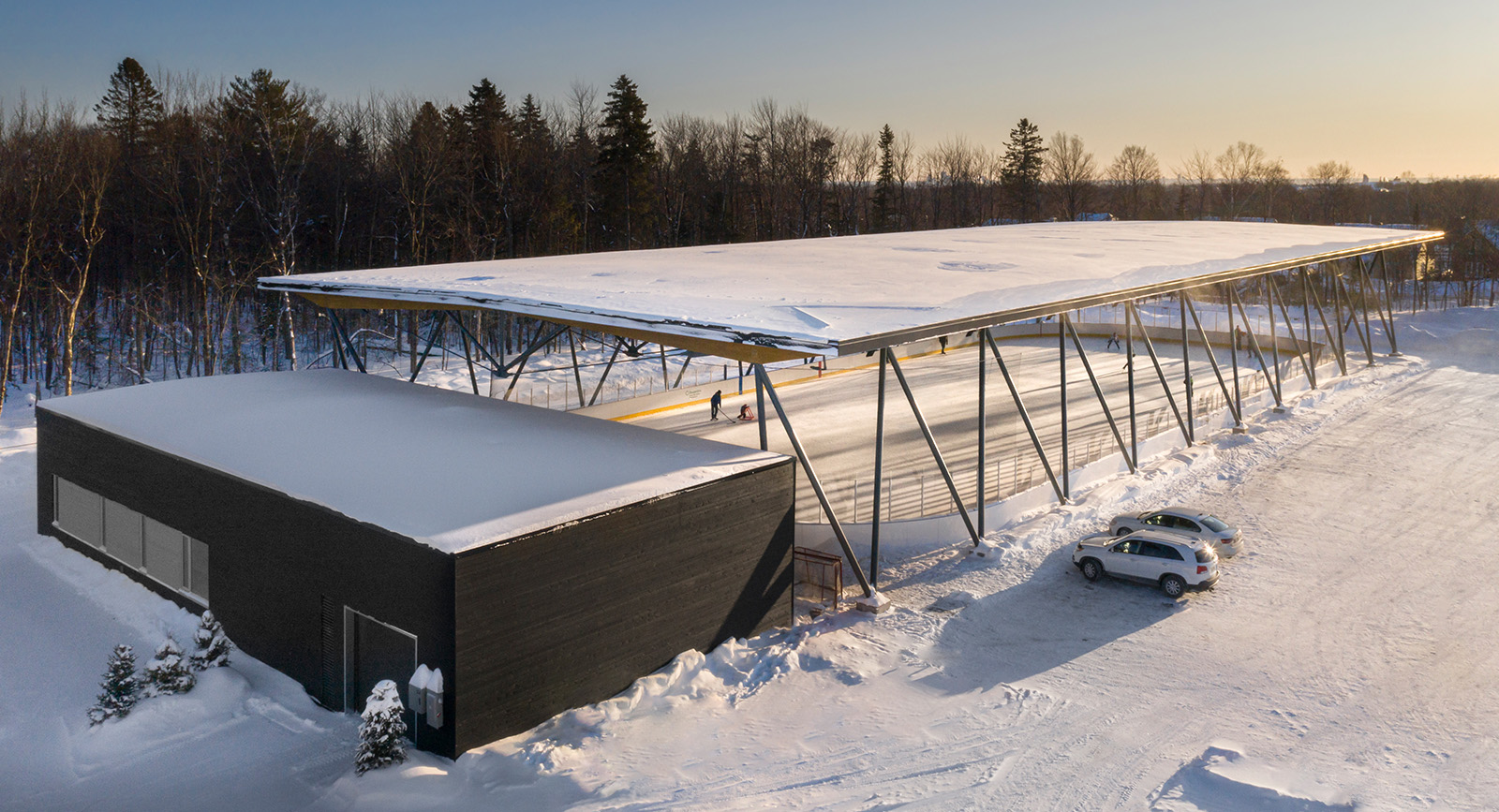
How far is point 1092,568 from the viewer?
1872 cm

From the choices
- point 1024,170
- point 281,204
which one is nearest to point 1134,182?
point 1024,170

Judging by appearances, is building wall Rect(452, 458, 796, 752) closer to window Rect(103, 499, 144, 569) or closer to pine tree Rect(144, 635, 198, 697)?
pine tree Rect(144, 635, 198, 697)

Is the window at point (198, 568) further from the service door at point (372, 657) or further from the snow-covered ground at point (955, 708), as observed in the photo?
the service door at point (372, 657)

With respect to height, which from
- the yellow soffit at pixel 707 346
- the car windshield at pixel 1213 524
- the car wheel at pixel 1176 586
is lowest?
the car wheel at pixel 1176 586

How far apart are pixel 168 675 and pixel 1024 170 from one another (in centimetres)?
9027

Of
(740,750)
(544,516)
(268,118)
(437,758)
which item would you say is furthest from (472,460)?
(268,118)

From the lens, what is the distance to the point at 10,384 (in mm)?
40844

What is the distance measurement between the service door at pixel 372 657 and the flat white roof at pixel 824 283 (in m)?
6.69

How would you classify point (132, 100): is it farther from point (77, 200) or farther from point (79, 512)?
point (79, 512)

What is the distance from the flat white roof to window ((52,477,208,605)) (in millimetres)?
6636

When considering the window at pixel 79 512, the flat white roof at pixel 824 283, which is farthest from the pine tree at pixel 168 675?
the flat white roof at pixel 824 283

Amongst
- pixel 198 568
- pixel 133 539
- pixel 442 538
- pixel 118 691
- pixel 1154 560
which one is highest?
pixel 442 538

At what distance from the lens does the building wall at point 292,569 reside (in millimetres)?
12227

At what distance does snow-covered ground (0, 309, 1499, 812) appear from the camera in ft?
37.4
